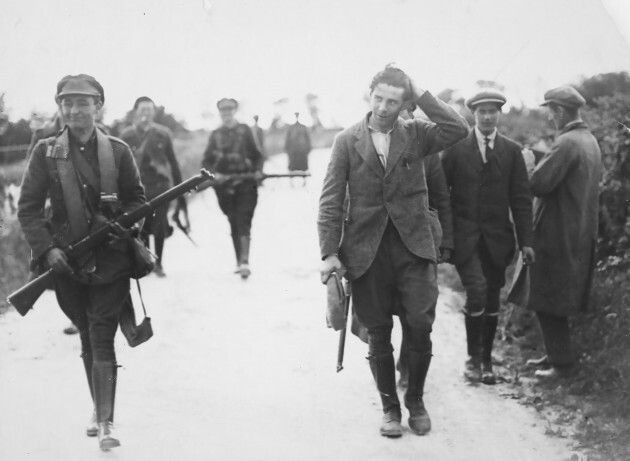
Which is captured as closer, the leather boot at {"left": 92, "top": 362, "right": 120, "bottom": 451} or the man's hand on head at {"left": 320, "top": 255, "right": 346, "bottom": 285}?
the leather boot at {"left": 92, "top": 362, "right": 120, "bottom": 451}

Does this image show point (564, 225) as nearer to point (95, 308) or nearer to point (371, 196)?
point (371, 196)

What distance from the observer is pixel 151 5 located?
530 centimetres

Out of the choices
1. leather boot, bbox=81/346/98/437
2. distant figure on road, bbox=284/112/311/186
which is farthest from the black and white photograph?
distant figure on road, bbox=284/112/311/186

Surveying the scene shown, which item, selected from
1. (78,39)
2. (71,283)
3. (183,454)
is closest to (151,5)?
(78,39)

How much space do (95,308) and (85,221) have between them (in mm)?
523

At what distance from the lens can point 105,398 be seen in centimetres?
447

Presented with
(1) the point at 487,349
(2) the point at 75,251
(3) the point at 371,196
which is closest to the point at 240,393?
(2) the point at 75,251

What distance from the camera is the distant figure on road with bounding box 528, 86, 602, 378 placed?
5.65m

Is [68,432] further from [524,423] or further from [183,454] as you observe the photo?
[524,423]

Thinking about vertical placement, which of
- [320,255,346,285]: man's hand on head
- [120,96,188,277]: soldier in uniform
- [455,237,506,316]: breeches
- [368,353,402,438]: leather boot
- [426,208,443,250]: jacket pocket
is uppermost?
[120,96,188,277]: soldier in uniform

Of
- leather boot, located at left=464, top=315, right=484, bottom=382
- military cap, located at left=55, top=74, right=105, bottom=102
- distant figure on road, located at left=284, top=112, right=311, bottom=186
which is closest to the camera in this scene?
military cap, located at left=55, top=74, right=105, bottom=102

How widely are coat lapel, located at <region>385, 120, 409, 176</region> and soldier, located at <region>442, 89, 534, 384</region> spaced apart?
3.66ft

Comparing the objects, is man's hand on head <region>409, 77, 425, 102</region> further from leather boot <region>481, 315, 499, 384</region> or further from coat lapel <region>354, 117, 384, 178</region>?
leather boot <region>481, 315, 499, 384</region>

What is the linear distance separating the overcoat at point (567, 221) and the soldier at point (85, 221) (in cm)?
310
